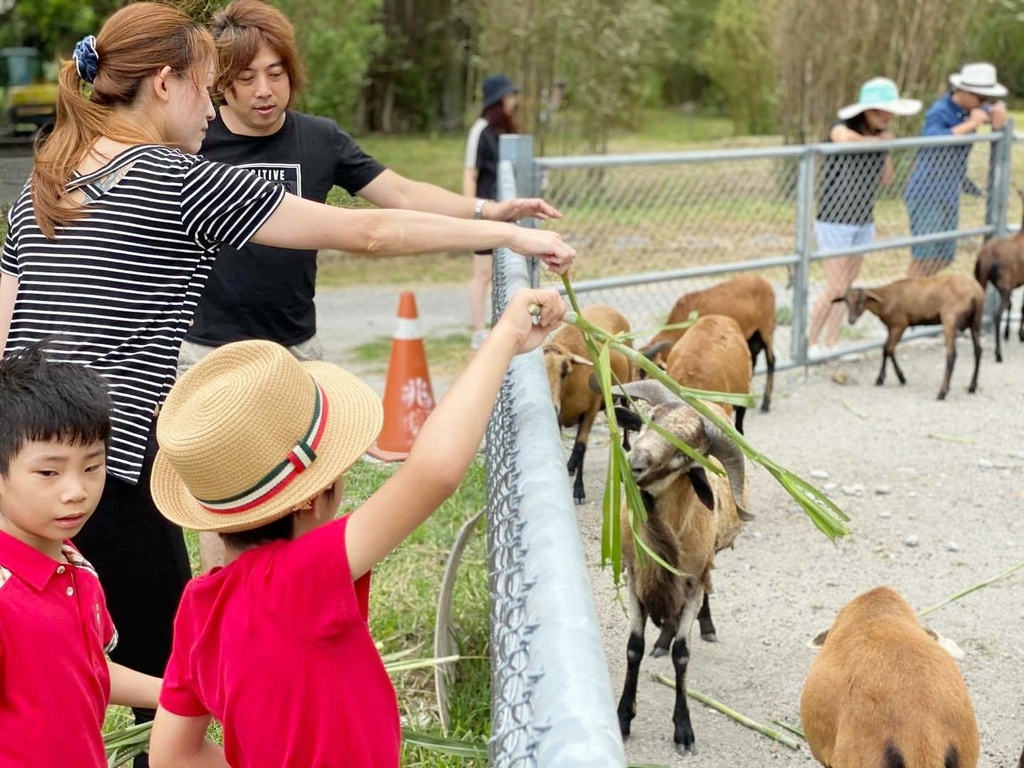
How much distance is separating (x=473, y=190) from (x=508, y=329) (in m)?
8.00

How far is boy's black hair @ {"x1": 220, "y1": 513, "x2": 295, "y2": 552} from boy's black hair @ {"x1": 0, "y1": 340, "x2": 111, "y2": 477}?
46 cm

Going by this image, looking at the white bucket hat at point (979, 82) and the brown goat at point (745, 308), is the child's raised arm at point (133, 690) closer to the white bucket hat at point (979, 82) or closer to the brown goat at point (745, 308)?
the brown goat at point (745, 308)

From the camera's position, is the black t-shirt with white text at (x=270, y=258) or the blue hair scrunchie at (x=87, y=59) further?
the black t-shirt with white text at (x=270, y=258)

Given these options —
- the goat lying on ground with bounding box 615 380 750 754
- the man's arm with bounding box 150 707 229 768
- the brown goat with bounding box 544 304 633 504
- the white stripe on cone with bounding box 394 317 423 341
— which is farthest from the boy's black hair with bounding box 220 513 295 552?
the white stripe on cone with bounding box 394 317 423 341

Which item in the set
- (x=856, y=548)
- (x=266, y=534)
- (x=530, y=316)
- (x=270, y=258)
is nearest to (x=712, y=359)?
(x=856, y=548)

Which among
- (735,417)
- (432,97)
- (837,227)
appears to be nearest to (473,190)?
(837,227)

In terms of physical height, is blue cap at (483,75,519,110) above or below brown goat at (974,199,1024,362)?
above

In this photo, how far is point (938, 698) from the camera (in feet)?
10.7

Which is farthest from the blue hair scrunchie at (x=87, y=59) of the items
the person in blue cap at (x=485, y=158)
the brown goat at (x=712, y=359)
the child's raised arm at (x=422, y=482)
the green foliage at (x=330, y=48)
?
the green foliage at (x=330, y=48)

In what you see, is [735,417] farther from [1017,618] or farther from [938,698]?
[938,698]

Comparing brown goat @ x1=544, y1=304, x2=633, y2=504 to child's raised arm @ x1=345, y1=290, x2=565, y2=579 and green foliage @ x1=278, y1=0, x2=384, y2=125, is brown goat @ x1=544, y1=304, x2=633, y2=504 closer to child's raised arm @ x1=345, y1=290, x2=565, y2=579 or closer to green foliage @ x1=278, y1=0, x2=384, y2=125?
child's raised arm @ x1=345, y1=290, x2=565, y2=579

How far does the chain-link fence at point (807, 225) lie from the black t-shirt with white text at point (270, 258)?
2.97 m

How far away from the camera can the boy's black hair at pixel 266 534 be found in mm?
2076

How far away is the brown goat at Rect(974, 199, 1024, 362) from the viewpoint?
9.84 m
